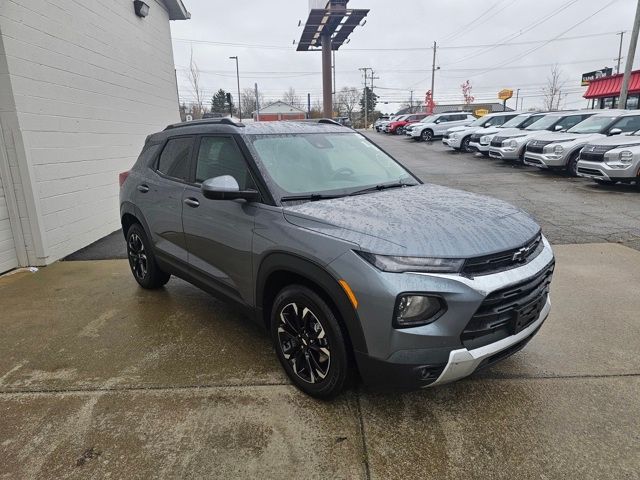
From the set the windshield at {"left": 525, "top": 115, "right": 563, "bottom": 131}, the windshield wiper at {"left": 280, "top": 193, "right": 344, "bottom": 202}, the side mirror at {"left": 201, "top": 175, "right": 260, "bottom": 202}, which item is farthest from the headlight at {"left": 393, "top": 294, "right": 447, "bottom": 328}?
the windshield at {"left": 525, "top": 115, "right": 563, "bottom": 131}

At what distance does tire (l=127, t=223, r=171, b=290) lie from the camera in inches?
181

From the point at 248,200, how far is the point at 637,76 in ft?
110

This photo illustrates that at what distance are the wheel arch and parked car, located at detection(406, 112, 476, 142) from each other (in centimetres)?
2513

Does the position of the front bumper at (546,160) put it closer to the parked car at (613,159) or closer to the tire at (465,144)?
the parked car at (613,159)

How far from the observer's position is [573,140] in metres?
12.2

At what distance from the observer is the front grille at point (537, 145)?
1277cm

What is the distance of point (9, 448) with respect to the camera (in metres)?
2.49

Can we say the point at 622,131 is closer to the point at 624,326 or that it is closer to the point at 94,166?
the point at 624,326

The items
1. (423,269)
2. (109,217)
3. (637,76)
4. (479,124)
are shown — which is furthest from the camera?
(637,76)

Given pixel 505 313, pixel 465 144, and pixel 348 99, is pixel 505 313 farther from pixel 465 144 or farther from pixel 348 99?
pixel 348 99

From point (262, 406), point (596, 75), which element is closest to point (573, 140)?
point (262, 406)

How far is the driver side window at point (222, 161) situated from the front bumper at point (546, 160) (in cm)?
1143

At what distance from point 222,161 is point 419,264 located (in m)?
1.91

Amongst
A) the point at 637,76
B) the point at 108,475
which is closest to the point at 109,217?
the point at 108,475
